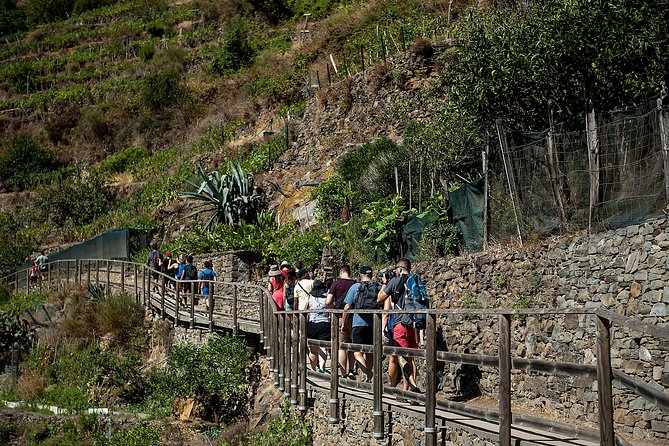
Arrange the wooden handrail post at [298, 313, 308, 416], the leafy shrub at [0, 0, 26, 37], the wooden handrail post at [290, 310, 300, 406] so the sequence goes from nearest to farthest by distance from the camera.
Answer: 1. the wooden handrail post at [298, 313, 308, 416]
2. the wooden handrail post at [290, 310, 300, 406]
3. the leafy shrub at [0, 0, 26, 37]

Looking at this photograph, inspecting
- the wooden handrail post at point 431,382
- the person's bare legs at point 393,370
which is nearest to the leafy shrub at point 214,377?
the person's bare legs at point 393,370

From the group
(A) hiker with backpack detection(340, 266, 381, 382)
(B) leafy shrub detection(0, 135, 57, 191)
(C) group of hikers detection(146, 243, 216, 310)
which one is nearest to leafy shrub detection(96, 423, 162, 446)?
(C) group of hikers detection(146, 243, 216, 310)

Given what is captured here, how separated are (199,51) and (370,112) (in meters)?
26.3

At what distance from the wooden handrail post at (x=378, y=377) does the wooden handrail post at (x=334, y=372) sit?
49.1 inches

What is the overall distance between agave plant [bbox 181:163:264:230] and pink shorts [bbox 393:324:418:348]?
17.8 metres

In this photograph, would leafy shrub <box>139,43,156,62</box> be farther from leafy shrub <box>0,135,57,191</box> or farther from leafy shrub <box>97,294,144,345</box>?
leafy shrub <box>97,294,144,345</box>

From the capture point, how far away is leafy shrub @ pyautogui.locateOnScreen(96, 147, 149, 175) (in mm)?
43906

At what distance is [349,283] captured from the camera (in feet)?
43.7

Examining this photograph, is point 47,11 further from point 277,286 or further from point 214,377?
point 277,286

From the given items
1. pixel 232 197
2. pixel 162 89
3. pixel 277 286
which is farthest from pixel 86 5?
pixel 277 286

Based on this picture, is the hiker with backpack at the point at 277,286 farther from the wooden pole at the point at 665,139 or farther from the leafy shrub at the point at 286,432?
the wooden pole at the point at 665,139

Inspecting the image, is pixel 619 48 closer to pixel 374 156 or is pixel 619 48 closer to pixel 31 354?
pixel 374 156

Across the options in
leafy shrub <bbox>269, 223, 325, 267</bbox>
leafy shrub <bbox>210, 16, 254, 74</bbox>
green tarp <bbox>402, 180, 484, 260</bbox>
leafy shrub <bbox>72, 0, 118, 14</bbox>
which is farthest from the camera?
leafy shrub <bbox>72, 0, 118, 14</bbox>

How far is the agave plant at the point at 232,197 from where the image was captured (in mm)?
29266
